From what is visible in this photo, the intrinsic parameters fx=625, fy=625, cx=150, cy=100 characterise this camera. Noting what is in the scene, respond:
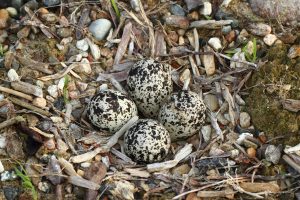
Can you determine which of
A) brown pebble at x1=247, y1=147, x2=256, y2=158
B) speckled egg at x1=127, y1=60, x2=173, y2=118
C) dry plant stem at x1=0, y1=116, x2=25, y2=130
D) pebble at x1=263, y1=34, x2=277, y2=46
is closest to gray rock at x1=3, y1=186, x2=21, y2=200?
dry plant stem at x1=0, y1=116, x2=25, y2=130

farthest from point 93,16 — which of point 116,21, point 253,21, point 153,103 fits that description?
point 253,21

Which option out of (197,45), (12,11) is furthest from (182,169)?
(12,11)

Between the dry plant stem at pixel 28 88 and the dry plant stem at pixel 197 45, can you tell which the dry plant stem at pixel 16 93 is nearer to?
the dry plant stem at pixel 28 88

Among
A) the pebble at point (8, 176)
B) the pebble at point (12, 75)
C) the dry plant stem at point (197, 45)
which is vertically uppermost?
the dry plant stem at point (197, 45)

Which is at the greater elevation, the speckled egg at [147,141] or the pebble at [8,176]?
the speckled egg at [147,141]

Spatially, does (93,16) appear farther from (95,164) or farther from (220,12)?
(95,164)

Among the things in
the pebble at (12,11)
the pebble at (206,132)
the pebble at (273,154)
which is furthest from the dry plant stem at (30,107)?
the pebble at (273,154)

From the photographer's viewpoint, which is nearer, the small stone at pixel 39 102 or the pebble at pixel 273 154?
the pebble at pixel 273 154
